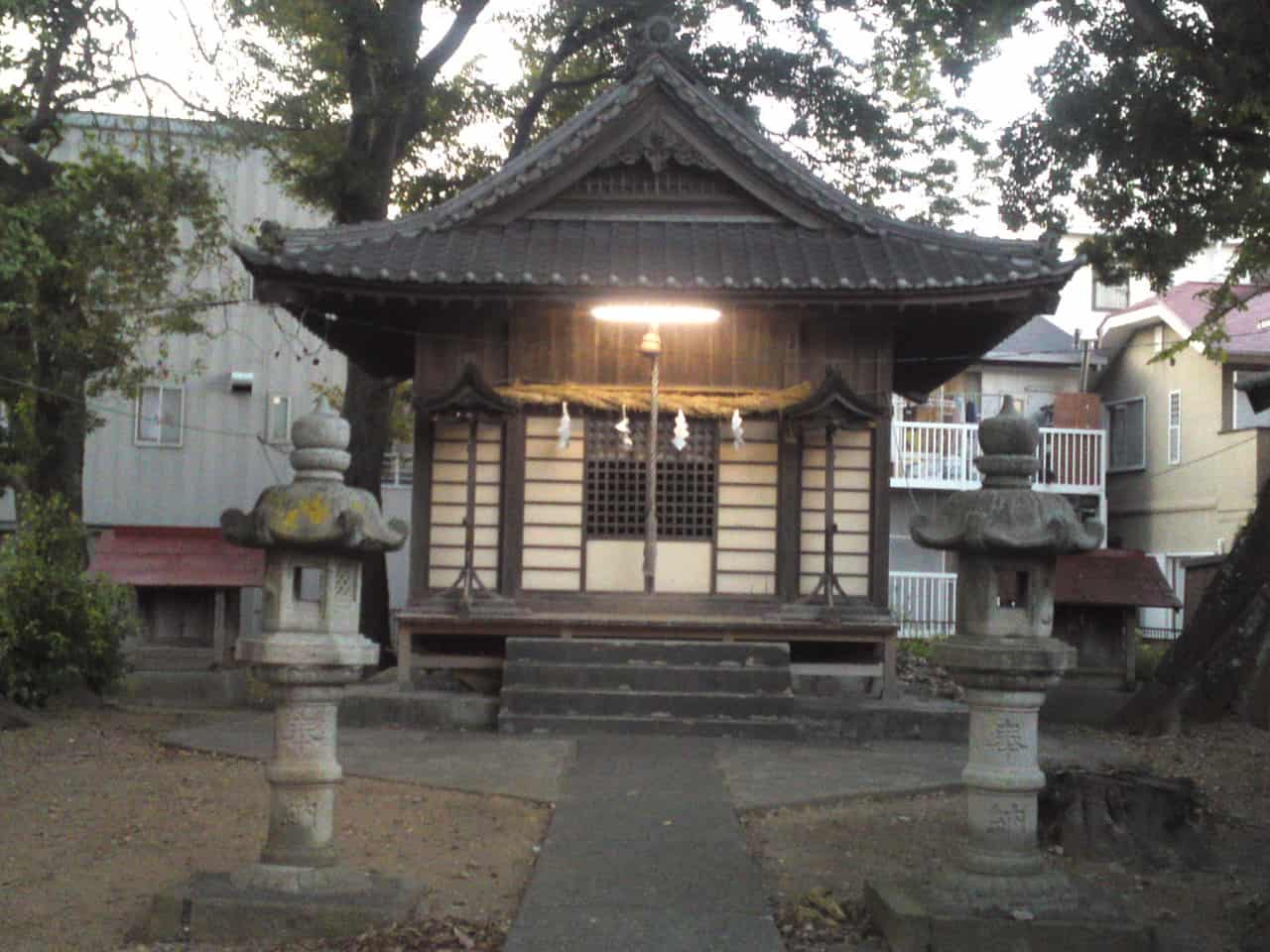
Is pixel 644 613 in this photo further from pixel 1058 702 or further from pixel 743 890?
pixel 743 890

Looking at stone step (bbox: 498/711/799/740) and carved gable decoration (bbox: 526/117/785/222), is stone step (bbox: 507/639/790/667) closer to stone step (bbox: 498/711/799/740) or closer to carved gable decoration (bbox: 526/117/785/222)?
stone step (bbox: 498/711/799/740)

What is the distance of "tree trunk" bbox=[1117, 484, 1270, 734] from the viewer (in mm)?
14398

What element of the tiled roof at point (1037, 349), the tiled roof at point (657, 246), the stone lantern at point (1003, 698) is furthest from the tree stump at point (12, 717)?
the tiled roof at point (1037, 349)

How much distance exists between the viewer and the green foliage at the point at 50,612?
14.5 m

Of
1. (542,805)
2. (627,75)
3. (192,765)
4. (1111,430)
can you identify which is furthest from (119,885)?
(1111,430)

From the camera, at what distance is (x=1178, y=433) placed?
2986cm

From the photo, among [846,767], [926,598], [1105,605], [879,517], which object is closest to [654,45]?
[879,517]

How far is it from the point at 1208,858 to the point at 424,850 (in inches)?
198

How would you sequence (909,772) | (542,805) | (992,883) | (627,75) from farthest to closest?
(627,75)
(909,772)
(542,805)
(992,883)

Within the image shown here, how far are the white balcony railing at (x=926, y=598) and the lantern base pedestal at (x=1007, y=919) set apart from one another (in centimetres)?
2084

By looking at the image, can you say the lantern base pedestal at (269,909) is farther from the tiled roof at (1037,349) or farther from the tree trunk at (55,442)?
the tiled roof at (1037,349)

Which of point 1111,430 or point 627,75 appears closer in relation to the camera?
point 627,75

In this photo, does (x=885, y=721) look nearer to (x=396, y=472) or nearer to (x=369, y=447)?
(x=369, y=447)

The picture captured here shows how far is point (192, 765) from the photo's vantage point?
1171 cm
